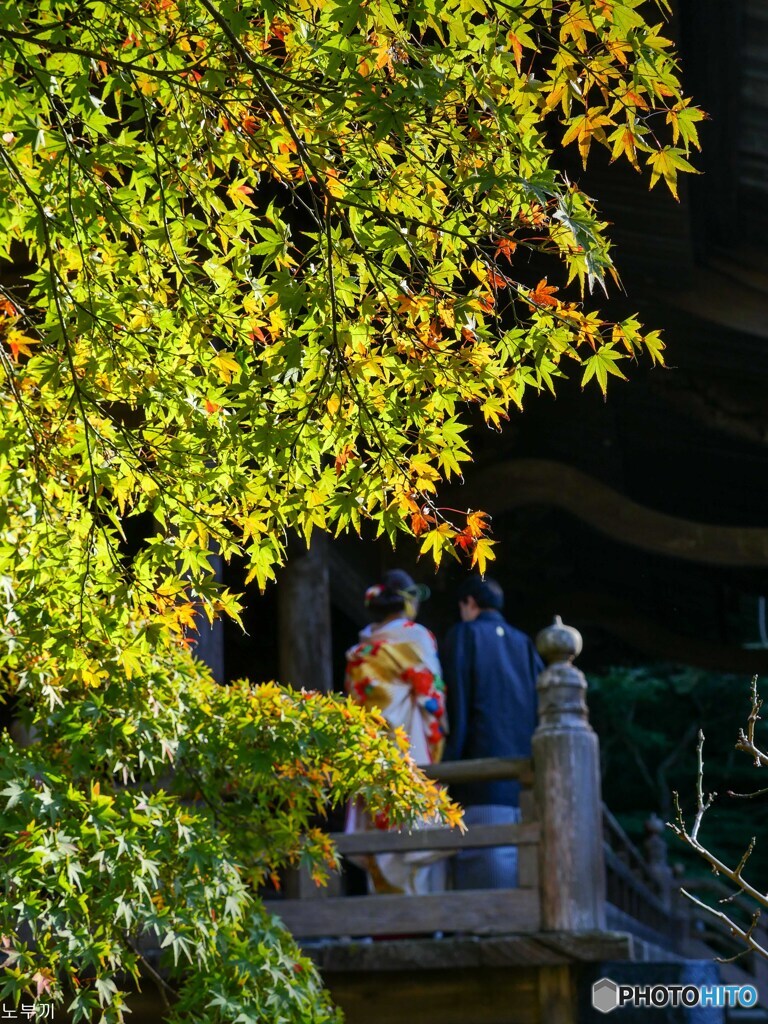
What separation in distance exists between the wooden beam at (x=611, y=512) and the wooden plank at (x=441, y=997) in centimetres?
338

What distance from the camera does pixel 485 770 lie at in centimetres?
527

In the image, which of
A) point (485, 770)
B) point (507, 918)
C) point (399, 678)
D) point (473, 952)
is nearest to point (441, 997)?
point (473, 952)

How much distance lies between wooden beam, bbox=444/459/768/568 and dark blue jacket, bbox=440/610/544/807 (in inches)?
80.5

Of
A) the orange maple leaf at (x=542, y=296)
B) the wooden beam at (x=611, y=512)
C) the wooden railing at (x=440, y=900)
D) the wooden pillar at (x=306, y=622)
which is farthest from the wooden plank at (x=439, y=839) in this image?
the wooden beam at (x=611, y=512)

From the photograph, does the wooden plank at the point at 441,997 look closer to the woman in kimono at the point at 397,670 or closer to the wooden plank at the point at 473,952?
the wooden plank at the point at 473,952

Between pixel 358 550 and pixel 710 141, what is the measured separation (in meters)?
3.94

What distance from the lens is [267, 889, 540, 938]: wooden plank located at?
503 cm

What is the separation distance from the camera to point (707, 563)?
7.76 m

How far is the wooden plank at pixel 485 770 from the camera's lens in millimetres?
5203

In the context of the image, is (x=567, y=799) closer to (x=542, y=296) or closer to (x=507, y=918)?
(x=507, y=918)

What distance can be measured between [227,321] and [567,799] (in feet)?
9.58

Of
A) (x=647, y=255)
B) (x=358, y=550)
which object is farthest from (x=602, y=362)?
(x=358, y=550)

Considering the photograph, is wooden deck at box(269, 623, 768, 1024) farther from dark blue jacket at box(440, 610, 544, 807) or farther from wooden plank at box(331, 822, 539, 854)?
dark blue jacket at box(440, 610, 544, 807)

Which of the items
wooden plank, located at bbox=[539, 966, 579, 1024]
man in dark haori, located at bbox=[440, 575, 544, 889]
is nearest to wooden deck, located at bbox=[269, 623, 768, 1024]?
wooden plank, located at bbox=[539, 966, 579, 1024]
